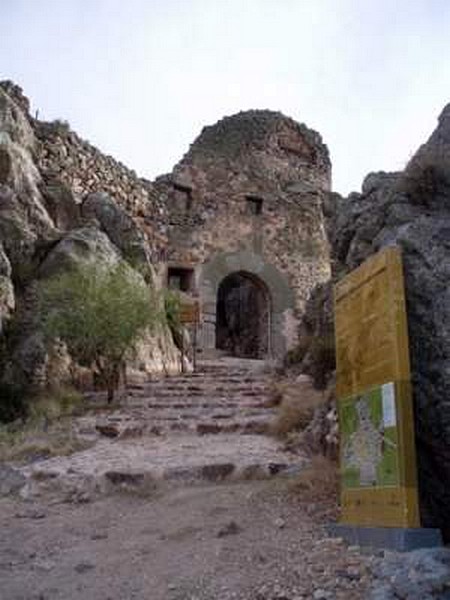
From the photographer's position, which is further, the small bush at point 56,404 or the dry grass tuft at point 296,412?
the small bush at point 56,404

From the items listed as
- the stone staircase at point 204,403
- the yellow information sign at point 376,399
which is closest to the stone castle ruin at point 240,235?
the yellow information sign at point 376,399

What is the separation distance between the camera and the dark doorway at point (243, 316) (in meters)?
17.6

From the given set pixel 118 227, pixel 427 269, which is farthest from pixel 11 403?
pixel 427 269

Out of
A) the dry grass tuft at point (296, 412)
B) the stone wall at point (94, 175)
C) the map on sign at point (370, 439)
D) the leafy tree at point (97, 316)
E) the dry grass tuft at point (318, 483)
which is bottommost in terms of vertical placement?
the dry grass tuft at point (318, 483)

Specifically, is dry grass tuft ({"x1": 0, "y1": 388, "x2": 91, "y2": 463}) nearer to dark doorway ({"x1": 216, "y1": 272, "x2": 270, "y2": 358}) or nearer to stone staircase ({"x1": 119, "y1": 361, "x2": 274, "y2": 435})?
stone staircase ({"x1": 119, "y1": 361, "x2": 274, "y2": 435})

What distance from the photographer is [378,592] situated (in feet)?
10.1

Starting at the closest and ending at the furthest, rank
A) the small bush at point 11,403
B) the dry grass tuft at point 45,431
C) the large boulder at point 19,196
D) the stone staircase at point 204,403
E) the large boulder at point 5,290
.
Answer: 1. the dry grass tuft at point 45,431
2. the stone staircase at point 204,403
3. the small bush at point 11,403
4. the large boulder at point 5,290
5. the large boulder at point 19,196

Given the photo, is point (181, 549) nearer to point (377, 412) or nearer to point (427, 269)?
point (377, 412)

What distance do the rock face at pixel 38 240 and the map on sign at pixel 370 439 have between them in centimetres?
549

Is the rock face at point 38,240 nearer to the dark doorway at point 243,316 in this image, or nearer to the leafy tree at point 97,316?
the leafy tree at point 97,316

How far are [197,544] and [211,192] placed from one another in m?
13.8

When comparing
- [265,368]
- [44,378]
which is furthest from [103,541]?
[265,368]

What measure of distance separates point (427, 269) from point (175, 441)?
13.3ft

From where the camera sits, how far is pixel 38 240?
10.7 meters
